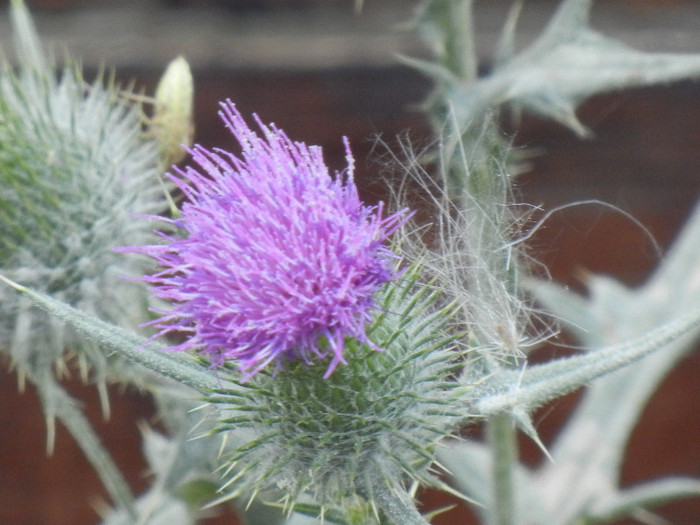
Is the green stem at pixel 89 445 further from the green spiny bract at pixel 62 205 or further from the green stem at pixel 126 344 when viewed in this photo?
the green stem at pixel 126 344

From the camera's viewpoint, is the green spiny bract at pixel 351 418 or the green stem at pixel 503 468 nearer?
the green spiny bract at pixel 351 418

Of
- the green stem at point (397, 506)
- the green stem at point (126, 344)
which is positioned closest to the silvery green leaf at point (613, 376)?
the green stem at point (397, 506)

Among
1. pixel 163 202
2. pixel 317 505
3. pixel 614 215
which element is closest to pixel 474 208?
pixel 317 505

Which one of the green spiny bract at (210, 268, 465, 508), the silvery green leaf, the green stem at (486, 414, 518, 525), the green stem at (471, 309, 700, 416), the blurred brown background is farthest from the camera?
the blurred brown background

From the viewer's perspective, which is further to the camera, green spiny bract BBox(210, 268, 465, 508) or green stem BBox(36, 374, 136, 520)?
green stem BBox(36, 374, 136, 520)

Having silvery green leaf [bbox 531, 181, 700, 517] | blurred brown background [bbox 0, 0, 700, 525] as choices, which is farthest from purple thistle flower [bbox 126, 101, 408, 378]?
blurred brown background [bbox 0, 0, 700, 525]

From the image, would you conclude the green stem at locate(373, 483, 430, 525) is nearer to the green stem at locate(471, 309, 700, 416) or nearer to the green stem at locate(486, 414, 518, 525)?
the green stem at locate(471, 309, 700, 416)

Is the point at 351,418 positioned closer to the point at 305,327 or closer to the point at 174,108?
the point at 305,327
